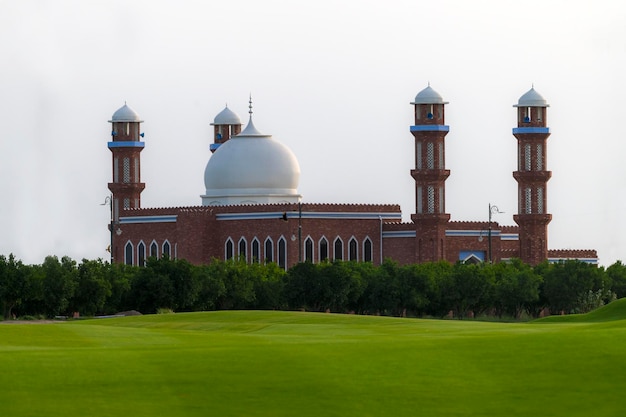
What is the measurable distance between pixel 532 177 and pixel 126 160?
80.5ft

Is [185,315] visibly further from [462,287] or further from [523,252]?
[523,252]

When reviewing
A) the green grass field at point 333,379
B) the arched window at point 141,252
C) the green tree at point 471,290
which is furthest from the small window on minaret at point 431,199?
the green grass field at point 333,379

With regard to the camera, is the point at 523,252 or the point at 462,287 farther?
the point at 523,252

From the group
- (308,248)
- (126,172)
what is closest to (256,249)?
(308,248)

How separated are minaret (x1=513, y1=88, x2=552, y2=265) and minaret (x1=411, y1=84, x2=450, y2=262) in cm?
445

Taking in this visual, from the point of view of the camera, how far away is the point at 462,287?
67812 mm

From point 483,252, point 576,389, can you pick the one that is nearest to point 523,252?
point 483,252

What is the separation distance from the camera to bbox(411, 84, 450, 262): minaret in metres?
82.8

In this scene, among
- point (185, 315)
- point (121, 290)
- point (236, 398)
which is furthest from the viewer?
point (121, 290)

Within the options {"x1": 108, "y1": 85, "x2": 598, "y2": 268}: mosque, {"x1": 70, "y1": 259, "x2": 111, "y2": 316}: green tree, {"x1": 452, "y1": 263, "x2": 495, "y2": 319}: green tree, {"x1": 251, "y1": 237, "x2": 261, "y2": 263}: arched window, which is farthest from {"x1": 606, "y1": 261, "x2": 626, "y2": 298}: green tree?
{"x1": 70, "y1": 259, "x2": 111, "y2": 316}: green tree

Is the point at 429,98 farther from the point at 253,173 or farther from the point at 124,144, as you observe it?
the point at 124,144

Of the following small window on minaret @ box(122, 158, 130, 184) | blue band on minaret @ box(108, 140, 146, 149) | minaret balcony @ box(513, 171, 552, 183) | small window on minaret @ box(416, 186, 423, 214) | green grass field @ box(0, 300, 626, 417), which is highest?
blue band on minaret @ box(108, 140, 146, 149)

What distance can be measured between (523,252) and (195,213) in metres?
18.0

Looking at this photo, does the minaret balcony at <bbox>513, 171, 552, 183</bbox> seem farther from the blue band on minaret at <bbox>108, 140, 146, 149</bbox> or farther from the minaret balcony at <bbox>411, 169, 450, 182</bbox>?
the blue band on minaret at <bbox>108, 140, 146, 149</bbox>
